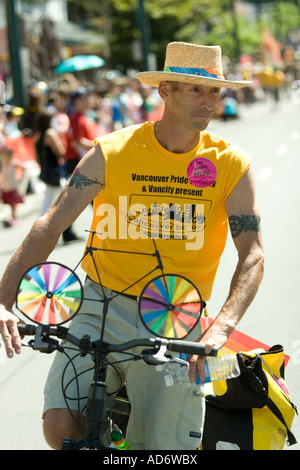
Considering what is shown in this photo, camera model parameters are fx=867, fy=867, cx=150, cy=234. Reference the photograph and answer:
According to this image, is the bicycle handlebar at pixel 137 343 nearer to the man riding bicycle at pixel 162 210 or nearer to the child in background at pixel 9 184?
the man riding bicycle at pixel 162 210

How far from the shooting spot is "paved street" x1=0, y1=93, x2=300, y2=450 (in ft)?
17.0

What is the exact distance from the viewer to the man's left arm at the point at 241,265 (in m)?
2.83

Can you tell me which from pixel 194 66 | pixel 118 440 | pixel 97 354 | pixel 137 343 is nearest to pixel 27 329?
pixel 97 354

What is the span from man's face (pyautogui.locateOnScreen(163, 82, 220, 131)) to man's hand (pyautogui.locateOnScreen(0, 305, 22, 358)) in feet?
3.19

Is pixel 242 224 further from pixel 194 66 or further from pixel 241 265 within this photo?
pixel 194 66

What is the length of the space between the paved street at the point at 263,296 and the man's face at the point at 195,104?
208 cm

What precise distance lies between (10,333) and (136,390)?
1.88 feet

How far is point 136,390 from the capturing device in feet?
10.2

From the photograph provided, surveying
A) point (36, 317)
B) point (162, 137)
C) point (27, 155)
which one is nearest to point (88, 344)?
point (36, 317)

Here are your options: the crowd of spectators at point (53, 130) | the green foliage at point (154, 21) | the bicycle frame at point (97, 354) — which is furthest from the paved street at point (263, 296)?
the green foliage at point (154, 21)

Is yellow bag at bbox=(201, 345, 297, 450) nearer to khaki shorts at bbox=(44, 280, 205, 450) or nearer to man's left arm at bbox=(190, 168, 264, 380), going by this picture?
khaki shorts at bbox=(44, 280, 205, 450)

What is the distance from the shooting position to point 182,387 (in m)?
3.00

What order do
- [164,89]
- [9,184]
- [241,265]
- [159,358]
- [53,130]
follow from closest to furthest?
[159,358] < [241,265] < [164,89] < [53,130] < [9,184]
